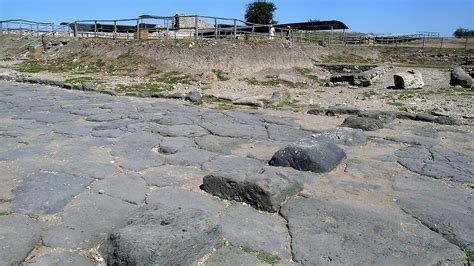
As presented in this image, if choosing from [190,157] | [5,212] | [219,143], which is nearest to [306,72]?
[219,143]

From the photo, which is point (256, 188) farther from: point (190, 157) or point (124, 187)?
point (190, 157)

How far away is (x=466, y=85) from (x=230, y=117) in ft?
34.5

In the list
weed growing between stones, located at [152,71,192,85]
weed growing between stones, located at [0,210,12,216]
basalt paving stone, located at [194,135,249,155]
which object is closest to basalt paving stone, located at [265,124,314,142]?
basalt paving stone, located at [194,135,249,155]

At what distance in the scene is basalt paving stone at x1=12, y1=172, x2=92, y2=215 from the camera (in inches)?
117

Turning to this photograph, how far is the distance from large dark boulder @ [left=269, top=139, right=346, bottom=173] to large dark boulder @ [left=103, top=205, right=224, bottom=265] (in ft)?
5.75

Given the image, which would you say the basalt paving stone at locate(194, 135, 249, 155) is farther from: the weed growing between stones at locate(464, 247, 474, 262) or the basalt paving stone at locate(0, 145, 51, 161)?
the weed growing between stones at locate(464, 247, 474, 262)

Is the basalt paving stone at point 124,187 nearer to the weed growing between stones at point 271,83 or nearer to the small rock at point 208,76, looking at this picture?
the weed growing between stones at point 271,83

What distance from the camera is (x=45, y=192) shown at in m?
3.24

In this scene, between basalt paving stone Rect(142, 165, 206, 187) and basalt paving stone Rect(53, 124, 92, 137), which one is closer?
basalt paving stone Rect(142, 165, 206, 187)

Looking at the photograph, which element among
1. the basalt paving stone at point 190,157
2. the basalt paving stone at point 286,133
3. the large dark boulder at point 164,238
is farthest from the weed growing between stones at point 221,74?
the large dark boulder at point 164,238

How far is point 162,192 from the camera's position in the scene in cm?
339

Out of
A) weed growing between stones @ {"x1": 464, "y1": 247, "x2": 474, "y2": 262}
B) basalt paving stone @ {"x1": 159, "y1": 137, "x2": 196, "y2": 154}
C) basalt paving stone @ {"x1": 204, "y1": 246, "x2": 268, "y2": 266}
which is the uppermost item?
basalt paving stone @ {"x1": 159, "y1": 137, "x2": 196, "y2": 154}

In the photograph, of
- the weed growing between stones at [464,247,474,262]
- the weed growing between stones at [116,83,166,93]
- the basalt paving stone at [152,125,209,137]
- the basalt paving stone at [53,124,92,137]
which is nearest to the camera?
the weed growing between stones at [464,247,474,262]

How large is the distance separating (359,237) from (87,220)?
195 centimetres
